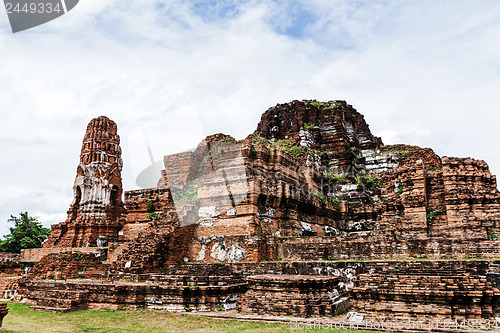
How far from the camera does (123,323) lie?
827 centimetres

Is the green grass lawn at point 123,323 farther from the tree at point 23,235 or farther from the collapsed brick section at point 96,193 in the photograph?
the tree at point 23,235

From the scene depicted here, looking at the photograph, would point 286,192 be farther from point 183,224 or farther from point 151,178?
point 151,178

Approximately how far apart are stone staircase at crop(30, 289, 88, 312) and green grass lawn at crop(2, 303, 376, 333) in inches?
7.8

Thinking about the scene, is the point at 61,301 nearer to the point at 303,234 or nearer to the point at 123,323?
the point at 123,323

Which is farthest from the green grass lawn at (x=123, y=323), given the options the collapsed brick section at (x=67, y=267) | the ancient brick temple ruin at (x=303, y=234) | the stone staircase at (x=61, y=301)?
the collapsed brick section at (x=67, y=267)

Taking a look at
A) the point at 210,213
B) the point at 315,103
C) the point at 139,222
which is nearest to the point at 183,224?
the point at 210,213

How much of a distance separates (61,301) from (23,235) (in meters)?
28.0

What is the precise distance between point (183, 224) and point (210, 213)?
38.5 inches

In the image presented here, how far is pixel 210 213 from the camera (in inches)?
566

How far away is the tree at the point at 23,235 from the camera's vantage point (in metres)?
33.2

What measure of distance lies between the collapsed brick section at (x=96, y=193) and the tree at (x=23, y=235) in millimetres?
7571

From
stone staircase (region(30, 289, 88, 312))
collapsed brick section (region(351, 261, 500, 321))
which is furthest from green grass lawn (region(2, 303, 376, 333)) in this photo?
collapsed brick section (region(351, 261, 500, 321))

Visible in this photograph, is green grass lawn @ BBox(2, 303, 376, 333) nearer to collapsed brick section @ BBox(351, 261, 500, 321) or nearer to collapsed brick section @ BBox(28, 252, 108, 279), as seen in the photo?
collapsed brick section @ BBox(351, 261, 500, 321)

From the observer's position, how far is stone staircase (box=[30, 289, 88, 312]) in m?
9.61
